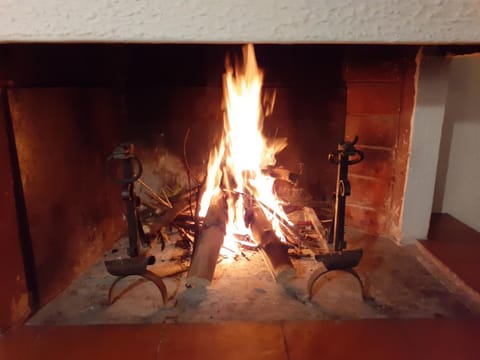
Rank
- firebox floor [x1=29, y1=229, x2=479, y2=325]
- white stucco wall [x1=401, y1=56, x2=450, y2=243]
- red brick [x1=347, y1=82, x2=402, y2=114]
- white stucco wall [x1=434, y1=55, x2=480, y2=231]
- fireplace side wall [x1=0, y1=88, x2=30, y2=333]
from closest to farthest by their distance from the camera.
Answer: fireplace side wall [x1=0, y1=88, x2=30, y2=333] → firebox floor [x1=29, y1=229, x2=479, y2=325] → white stucco wall [x1=401, y1=56, x2=450, y2=243] → red brick [x1=347, y1=82, x2=402, y2=114] → white stucco wall [x1=434, y1=55, x2=480, y2=231]

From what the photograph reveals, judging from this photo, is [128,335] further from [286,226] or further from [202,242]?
[286,226]

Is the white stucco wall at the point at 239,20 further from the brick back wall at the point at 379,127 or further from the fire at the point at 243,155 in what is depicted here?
the fire at the point at 243,155

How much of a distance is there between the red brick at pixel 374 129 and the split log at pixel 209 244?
0.71 meters

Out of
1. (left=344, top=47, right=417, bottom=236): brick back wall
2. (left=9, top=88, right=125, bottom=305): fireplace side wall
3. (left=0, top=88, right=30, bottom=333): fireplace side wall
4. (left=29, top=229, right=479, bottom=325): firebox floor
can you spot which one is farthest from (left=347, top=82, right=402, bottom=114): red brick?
(left=0, top=88, right=30, bottom=333): fireplace side wall

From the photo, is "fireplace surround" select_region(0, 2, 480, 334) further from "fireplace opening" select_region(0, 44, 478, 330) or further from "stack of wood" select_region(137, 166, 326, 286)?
"stack of wood" select_region(137, 166, 326, 286)

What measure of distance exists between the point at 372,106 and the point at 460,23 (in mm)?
865

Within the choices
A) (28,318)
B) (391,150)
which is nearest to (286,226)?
(391,150)

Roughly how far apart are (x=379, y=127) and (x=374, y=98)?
0.43ft

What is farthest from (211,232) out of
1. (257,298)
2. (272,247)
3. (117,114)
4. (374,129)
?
(374,129)

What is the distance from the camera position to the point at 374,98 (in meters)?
1.72

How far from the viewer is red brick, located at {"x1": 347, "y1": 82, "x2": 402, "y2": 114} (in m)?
1.66

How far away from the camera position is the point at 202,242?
1.54 m

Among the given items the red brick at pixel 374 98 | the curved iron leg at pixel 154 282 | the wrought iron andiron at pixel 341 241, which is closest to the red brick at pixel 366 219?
the red brick at pixel 374 98

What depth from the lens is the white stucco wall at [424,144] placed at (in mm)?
1542
